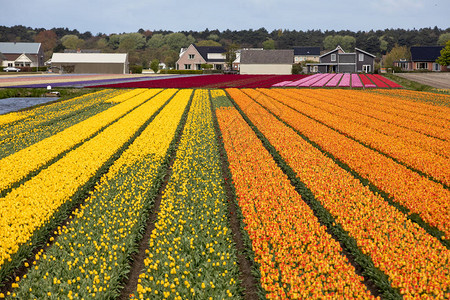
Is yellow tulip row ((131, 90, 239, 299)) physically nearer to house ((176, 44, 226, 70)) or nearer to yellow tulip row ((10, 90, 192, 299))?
yellow tulip row ((10, 90, 192, 299))

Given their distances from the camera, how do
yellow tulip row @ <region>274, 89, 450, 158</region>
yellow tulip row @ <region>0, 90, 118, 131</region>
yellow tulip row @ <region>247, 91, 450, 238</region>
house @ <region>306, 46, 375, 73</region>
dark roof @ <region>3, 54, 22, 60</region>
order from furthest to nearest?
dark roof @ <region>3, 54, 22, 60</region>
house @ <region>306, 46, 375, 73</region>
yellow tulip row @ <region>0, 90, 118, 131</region>
yellow tulip row @ <region>274, 89, 450, 158</region>
yellow tulip row @ <region>247, 91, 450, 238</region>

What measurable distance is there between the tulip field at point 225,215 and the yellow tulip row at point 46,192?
0.05m

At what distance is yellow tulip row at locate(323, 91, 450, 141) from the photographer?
2145 centimetres

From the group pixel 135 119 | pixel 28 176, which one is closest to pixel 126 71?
pixel 135 119

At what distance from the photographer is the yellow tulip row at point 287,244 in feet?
23.2

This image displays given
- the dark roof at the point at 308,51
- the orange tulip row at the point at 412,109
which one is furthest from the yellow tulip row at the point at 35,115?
the dark roof at the point at 308,51

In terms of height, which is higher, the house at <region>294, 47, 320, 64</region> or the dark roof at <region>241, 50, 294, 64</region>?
the house at <region>294, 47, 320, 64</region>

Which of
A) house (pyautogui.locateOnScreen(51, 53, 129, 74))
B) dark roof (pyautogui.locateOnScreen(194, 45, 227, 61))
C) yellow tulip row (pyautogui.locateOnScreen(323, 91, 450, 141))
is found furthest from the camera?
dark roof (pyautogui.locateOnScreen(194, 45, 227, 61))

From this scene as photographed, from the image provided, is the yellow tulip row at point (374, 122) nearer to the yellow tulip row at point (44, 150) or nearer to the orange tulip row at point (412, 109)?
the orange tulip row at point (412, 109)

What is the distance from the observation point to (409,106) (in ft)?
103

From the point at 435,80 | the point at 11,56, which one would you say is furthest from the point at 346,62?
the point at 11,56

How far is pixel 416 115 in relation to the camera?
87.4ft

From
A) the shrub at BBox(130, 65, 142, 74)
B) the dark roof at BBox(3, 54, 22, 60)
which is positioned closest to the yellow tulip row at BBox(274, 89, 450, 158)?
the shrub at BBox(130, 65, 142, 74)

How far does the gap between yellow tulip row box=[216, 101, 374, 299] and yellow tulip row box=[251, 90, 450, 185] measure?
215 inches
